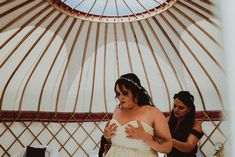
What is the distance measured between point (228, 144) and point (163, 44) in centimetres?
332

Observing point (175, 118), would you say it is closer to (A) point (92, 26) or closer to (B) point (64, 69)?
(A) point (92, 26)

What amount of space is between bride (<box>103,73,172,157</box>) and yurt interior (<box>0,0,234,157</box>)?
5.61 feet

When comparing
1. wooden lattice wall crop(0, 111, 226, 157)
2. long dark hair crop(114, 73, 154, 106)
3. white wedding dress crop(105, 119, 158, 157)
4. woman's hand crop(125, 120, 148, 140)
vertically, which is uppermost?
long dark hair crop(114, 73, 154, 106)

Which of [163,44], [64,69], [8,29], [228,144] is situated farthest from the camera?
[64,69]

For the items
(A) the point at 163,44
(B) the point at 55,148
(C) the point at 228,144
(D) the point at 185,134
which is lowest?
(B) the point at 55,148

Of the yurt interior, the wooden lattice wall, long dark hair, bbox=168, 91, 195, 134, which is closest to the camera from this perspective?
long dark hair, bbox=168, 91, 195, 134

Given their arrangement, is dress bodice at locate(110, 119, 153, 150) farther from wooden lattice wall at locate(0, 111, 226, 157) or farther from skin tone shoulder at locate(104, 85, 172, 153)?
wooden lattice wall at locate(0, 111, 226, 157)

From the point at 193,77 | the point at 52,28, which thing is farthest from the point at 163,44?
the point at 52,28

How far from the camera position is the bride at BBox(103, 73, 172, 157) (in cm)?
121

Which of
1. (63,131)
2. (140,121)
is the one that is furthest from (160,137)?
(63,131)

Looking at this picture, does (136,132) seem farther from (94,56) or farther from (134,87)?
(94,56)

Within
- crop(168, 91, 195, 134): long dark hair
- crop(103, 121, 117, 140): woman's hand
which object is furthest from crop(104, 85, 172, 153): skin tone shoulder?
crop(168, 91, 195, 134): long dark hair

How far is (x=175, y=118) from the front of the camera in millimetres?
1583

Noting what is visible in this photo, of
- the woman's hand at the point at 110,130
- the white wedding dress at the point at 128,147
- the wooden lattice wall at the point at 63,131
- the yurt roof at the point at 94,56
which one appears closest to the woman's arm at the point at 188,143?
the white wedding dress at the point at 128,147
